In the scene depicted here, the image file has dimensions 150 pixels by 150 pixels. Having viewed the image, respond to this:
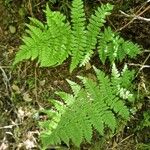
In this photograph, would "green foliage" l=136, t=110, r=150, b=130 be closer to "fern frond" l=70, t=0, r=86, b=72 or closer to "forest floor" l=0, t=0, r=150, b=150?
"forest floor" l=0, t=0, r=150, b=150

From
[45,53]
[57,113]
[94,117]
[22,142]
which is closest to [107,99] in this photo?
[94,117]

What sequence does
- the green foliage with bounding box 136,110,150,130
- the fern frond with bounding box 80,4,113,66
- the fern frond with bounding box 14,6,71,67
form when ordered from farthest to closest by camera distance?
the green foliage with bounding box 136,110,150,130 < the fern frond with bounding box 80,4,113,66 < the fern frond with bounding box 14,6,71,67

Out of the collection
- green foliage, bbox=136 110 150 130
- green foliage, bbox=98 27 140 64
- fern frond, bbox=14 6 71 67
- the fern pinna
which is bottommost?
green foliage, bbox=136 110 150 130

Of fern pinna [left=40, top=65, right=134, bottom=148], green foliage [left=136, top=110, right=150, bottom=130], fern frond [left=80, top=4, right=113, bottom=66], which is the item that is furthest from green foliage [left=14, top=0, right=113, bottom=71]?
green foliage [left=136, top=110, right=150, bottom=130]

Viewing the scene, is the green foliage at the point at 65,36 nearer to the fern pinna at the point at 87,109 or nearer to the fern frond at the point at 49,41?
the fern frond at the point at 49,41

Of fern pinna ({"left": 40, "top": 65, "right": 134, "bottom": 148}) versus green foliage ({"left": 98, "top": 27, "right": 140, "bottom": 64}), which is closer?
fern pinna ({"left": 40, "top": 65, "right": 134, "bottom": 148})

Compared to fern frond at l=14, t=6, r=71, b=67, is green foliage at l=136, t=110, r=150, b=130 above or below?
below

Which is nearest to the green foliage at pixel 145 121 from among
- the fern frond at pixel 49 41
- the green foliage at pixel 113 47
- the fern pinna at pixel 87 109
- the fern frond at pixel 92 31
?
the fern pinna at pixel 87 109
